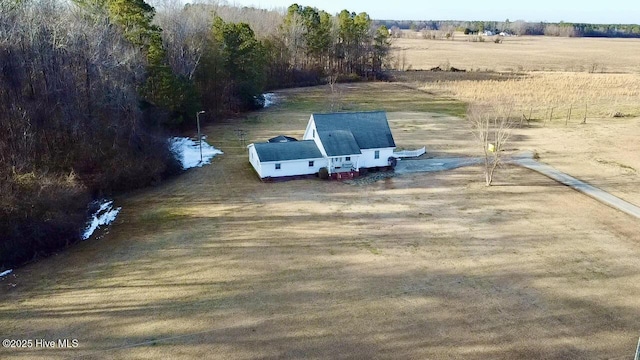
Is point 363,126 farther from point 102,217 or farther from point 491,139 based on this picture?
point 102,217

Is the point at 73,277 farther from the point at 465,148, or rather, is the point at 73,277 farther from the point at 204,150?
the point at 465,148

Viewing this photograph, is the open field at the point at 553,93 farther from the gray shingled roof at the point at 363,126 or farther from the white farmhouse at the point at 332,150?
the white farmhouse at the point at 332,150

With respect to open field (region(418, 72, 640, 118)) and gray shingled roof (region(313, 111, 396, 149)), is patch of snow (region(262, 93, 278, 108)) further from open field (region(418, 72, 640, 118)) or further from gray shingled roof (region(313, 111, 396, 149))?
gray shingled roof (region(313, 111, 396, 149))

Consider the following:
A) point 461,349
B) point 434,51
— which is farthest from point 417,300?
point 434,51

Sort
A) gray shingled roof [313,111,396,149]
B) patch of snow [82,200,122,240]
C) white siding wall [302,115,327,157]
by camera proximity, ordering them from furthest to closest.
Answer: gray shingled roof [313,111,396,149]
white siding wall [302,115,327,157]
patch of snow [82,200,122,240]

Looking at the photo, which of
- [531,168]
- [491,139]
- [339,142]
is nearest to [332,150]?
[339,142]

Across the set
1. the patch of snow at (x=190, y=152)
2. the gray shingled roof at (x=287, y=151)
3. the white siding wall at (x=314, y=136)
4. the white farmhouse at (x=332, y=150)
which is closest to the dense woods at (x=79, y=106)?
the patch of snow at (x=190, y=152)

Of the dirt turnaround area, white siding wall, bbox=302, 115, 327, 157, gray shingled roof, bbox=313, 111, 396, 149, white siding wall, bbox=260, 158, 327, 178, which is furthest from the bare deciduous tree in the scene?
white siding wall, bbox=260, 158, 327, 178
